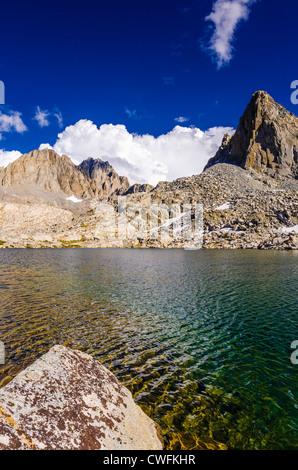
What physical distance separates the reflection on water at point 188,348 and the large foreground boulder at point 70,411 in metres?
2.49

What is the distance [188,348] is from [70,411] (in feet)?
39.9

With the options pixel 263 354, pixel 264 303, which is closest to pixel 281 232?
pixel 264 303

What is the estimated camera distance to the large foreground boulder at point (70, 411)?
6.27 metres

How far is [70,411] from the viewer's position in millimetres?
7297

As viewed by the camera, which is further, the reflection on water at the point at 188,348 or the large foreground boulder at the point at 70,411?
the reflection on water at the point at 188,348

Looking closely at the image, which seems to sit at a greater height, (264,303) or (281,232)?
(281,232)

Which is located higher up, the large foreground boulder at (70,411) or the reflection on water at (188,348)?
the large foreground boulder at (70,411)

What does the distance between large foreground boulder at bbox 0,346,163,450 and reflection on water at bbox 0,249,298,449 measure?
2.49m

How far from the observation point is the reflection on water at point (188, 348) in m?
10.6

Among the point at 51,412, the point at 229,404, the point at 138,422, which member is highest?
the point at 51,412

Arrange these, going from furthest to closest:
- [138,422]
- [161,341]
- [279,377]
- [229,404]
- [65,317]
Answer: [65,317]
[161,341]
[279,377]
[229,404]
[138,422]
